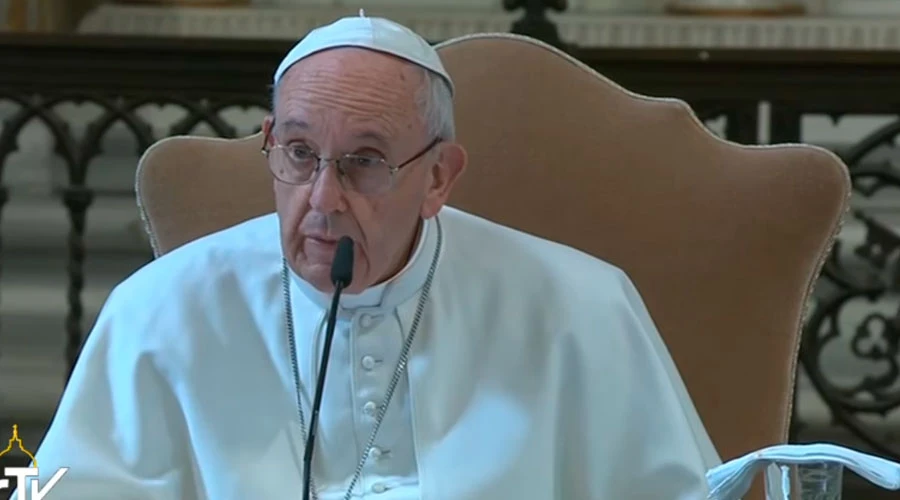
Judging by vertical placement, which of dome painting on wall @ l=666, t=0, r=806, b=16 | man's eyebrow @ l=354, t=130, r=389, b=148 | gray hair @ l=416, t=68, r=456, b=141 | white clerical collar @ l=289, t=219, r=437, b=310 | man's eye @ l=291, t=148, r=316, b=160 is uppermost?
dome painting on wall @ l=666, t=0, r=806, b=16

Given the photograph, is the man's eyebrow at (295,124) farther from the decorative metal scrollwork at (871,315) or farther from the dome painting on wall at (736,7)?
the dome painting on wall at (736,7)

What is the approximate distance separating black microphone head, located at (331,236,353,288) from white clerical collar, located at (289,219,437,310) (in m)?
0.29

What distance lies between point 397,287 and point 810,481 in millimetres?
790

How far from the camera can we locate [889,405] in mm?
2912

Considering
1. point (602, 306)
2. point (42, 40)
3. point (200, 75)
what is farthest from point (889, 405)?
point (42, 40)

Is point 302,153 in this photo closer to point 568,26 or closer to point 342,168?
point 342,168

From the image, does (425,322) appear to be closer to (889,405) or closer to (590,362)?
(590,362)

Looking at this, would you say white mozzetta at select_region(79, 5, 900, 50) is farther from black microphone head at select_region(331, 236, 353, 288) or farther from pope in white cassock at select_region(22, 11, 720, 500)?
black microphone head at select_region(331, 236, 353, 288)

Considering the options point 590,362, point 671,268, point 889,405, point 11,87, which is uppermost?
point 11,87

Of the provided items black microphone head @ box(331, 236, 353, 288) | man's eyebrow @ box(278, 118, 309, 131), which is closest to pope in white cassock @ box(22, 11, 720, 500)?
man's eyebrow @ box(278, 118, 309, 131)

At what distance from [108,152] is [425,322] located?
2.92 meters

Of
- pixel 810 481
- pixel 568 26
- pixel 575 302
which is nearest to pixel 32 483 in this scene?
pixel 575 302

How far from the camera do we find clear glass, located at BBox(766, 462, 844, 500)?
982 millimetres

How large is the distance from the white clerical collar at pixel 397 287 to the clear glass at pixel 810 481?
0.76 metres
